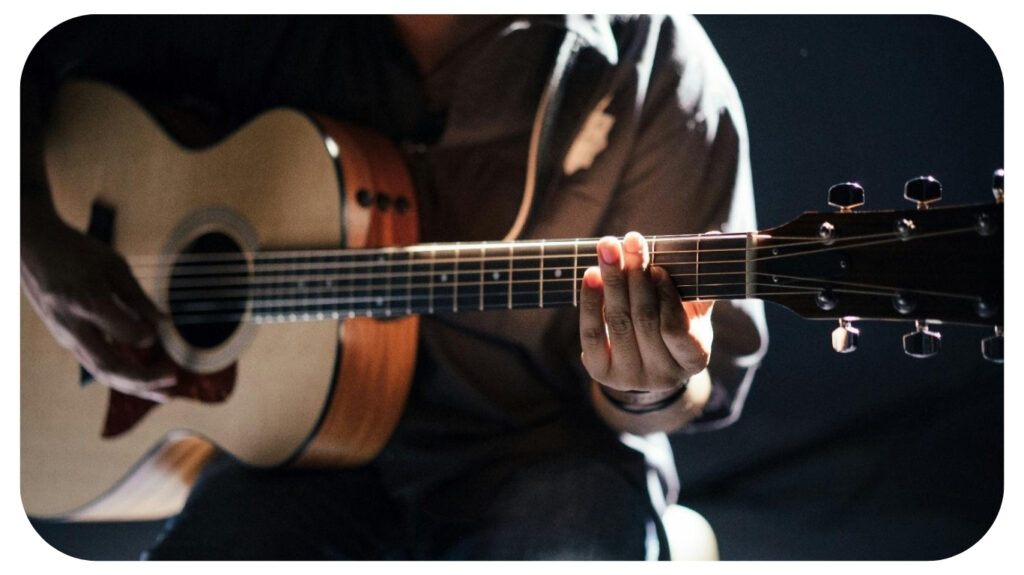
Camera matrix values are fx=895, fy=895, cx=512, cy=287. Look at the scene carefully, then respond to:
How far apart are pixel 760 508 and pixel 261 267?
0.72 m

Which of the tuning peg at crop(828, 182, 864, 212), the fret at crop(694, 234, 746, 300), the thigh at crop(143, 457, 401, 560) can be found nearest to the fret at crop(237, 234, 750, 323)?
the fret at crop(694, 234, 746, 300)

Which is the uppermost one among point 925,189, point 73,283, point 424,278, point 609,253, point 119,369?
point 925,189

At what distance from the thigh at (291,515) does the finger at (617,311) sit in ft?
1.35

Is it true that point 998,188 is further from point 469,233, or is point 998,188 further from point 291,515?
point 291,515

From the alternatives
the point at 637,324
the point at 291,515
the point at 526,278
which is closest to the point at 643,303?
the point at 637,324

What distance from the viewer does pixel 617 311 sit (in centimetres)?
98

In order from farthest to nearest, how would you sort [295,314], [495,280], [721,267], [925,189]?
[295,314] < [495,280] < [721,267] < [925,189]

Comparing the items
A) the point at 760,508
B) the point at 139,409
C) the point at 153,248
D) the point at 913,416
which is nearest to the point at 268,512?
the point at 139,409

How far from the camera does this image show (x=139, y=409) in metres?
1.26

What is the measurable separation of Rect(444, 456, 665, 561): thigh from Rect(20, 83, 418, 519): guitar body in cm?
19

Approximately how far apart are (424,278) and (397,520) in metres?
0.35

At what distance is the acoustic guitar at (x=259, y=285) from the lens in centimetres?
107

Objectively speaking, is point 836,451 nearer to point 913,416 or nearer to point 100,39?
point 913,416

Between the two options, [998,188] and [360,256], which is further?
[360,256]
